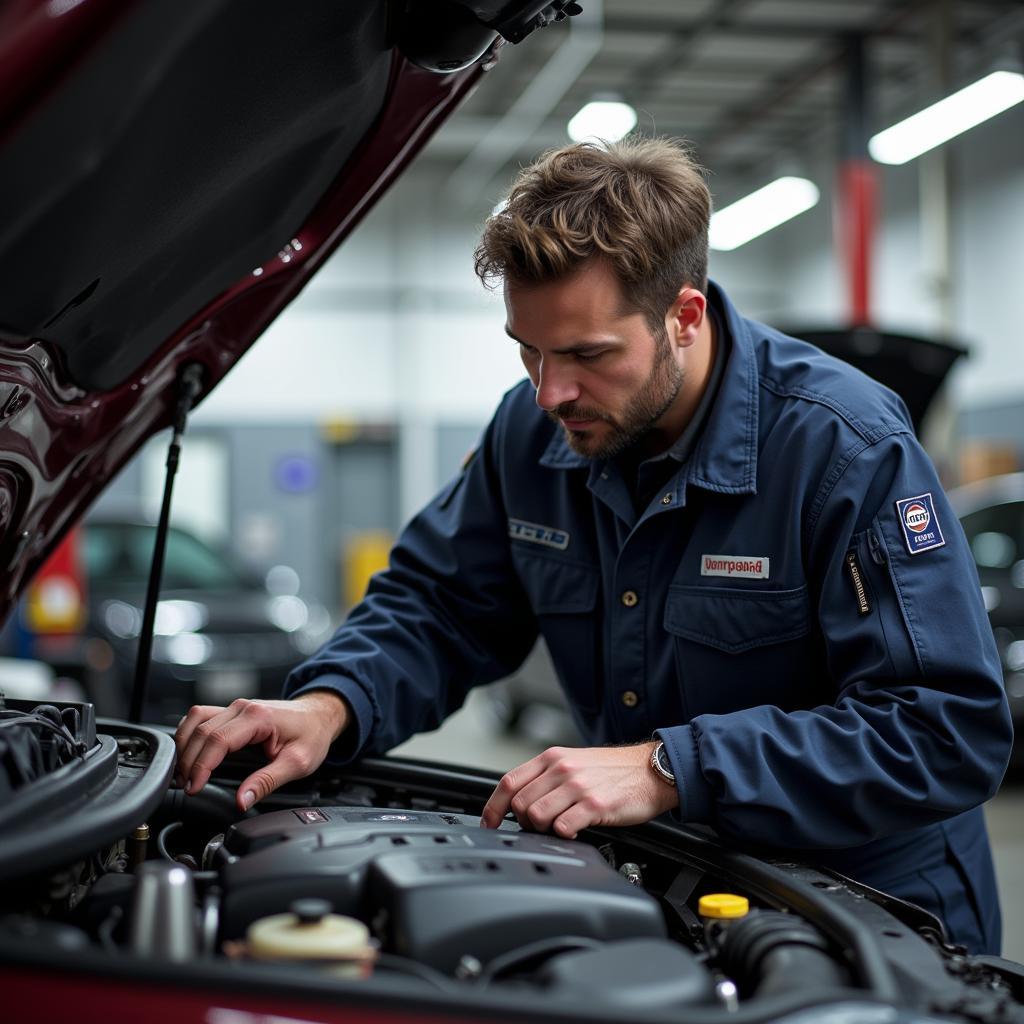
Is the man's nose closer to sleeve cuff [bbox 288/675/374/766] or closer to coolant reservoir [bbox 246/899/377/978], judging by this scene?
sleeve cuff [bbox 288/675/374/766]

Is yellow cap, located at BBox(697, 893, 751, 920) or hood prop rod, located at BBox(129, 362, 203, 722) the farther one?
hood prop rod, located at BBox(129, 362, 203, 722)

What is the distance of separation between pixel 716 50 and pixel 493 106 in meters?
2.11

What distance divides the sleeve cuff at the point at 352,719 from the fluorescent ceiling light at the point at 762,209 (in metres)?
8.45

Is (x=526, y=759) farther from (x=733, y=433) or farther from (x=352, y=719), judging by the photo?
(x=733, y=433)

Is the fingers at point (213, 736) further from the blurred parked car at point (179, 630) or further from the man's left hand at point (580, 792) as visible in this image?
the blurred parked car at point (179, 630)

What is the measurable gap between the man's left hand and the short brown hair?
541mm

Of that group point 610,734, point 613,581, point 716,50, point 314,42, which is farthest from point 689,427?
point 716,50

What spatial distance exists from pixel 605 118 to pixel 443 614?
729 centimetres

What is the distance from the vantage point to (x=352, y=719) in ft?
4.85

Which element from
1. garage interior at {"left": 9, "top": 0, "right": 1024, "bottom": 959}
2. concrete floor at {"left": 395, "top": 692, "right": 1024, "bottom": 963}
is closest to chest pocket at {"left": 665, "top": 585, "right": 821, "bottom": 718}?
concrete floor at {"left": 395, "top": 692, "right": 1024, "bottom": 963}

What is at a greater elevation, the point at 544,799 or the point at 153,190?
the point at 153,190

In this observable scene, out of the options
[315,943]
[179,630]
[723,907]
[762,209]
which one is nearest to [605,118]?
[762,209]

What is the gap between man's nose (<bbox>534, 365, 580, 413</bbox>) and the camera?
1410mm

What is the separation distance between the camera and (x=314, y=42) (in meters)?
1.11
